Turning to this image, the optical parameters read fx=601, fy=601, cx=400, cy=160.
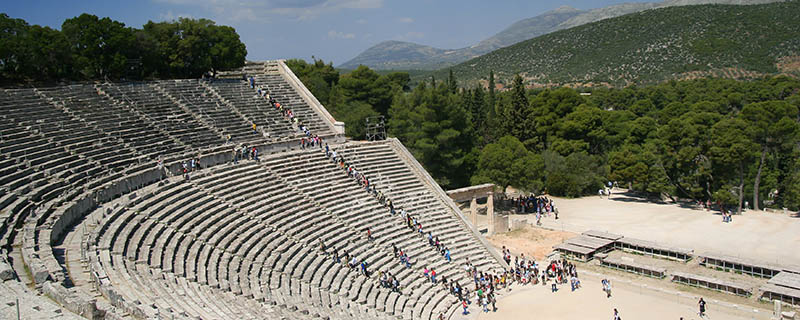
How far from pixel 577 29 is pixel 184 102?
14675cm

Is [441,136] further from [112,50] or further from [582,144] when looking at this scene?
[112,50]

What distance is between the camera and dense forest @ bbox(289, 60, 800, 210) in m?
42.7

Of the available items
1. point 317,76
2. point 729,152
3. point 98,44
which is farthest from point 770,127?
point 98,44

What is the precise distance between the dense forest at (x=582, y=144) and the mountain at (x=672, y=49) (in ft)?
223

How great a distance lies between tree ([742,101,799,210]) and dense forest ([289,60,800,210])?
0.07 m

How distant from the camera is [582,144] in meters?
52.8

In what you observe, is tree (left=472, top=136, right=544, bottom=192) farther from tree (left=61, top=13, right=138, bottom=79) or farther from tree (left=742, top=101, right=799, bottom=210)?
tree (left=61, top=13, right=138, bottom=79)

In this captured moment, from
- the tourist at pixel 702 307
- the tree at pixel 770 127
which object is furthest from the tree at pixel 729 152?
the tourist at pixel 702 307

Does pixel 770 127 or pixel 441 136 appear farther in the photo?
pixel 770 127

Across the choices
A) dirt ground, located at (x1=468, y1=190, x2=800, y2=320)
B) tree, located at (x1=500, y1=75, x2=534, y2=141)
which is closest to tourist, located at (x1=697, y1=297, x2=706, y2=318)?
dirt ground, located at (x1=468, y1=190, x2=800, y2=320)

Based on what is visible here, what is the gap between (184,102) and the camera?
35.8 m

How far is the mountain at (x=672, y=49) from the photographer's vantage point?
376 ft

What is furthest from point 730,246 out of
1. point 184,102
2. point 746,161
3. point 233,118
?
point 184,102

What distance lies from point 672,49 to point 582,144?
291 ft
